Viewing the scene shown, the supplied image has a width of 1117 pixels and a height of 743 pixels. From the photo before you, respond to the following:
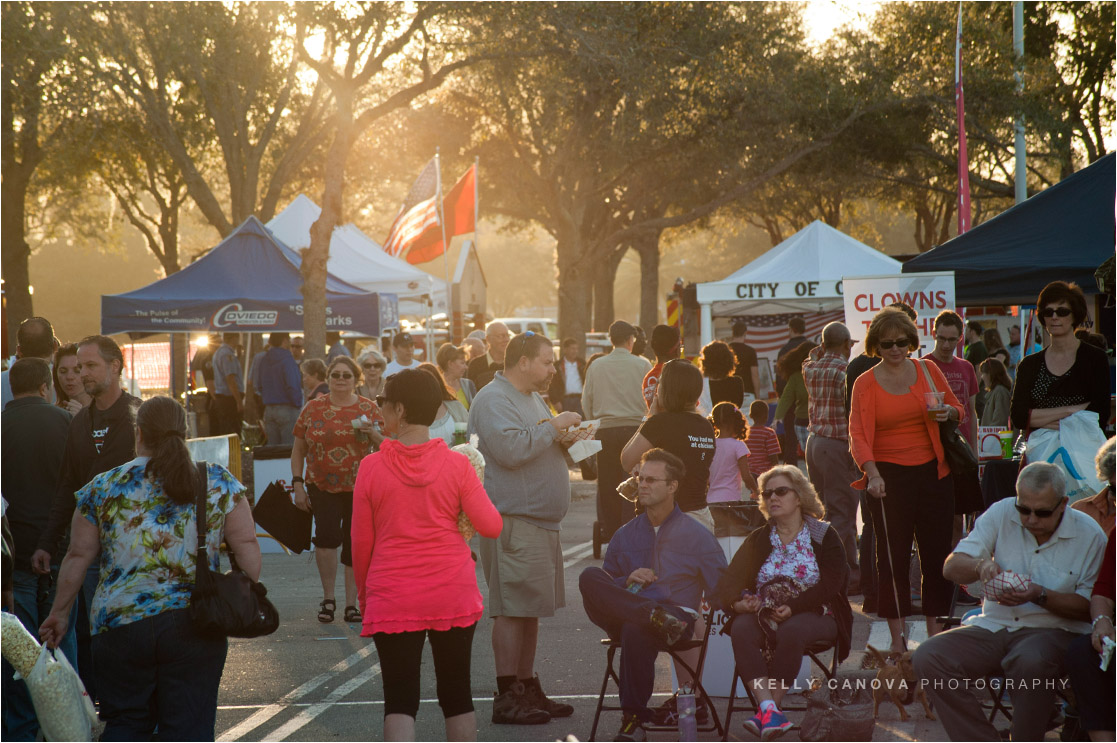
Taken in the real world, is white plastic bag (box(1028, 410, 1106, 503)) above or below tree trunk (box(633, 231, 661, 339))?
below

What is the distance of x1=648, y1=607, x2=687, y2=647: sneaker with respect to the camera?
5.39m

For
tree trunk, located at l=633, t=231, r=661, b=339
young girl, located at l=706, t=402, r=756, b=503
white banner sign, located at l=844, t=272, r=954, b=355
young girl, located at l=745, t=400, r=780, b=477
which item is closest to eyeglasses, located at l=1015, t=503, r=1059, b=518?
young girl, located at l=706, t=402, r=756, b=503

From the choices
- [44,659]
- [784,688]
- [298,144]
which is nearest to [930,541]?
[784,688]

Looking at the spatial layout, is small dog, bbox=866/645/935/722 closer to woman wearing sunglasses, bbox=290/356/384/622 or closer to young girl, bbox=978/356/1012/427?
woman wearing sunglasses, bbox=290/356/384/622

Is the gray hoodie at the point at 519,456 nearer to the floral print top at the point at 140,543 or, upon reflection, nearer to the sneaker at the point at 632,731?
the sneaker at the point at 632,731

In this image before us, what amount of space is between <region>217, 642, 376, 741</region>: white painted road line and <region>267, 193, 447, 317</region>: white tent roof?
1342cm

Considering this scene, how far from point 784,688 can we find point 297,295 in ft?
43.0

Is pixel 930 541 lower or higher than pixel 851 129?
lower

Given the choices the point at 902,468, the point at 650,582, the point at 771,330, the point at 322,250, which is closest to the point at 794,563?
the point at 650,582

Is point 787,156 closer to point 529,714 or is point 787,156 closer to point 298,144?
point 298,144

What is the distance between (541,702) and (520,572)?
0.66m

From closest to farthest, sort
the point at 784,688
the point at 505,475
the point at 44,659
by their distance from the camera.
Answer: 1. the point at 44,659
2. the point at 784,688
3. the point at 505,475

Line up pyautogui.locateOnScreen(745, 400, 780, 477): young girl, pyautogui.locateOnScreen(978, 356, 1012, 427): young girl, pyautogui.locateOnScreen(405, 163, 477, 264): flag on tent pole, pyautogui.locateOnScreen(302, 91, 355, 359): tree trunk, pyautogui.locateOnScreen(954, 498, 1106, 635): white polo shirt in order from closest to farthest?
pyautogui.locateOnScreen(954, 498, 1106, 635): white polo shirt
pyautogui.locateOnScreen(745, 400, 780, 477): young girl
pyautogui.locateOnScreen(978, 356, 1012, 427): young girl
pyautogui.locateOnScreen(302, 91, 355, 359): tree trunk
pyautogui.locateOnScreen(405, 163, 477, 264): flag on tent pole

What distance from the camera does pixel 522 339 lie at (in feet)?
19.8
